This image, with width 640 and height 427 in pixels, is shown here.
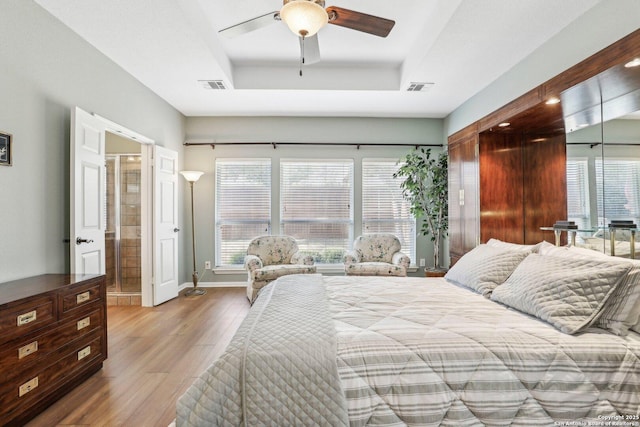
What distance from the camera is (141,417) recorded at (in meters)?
1.87

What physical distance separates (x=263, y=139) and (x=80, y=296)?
3451 mm

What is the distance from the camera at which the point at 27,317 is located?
6.00ft

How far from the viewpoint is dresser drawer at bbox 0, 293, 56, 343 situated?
1.70 meters

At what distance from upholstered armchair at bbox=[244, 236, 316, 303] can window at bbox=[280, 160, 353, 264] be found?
0.60 metres

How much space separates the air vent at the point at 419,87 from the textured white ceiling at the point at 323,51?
74 mm

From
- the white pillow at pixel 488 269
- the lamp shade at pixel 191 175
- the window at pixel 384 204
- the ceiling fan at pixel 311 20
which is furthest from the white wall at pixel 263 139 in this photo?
the white pillow at pixel 488 269

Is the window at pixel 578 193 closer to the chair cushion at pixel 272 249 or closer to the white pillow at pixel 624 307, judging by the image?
the white pillow at pixel 624 307

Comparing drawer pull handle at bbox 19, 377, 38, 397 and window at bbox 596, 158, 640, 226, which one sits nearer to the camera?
drawer pull handle at bbox 19, 377, 38, 397

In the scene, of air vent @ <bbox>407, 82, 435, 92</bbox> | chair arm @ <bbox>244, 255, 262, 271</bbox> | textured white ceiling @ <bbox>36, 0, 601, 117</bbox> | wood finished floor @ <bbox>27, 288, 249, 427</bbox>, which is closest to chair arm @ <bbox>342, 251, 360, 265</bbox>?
chair arm @ <bbox>244, 255, 262, 271</bbox>

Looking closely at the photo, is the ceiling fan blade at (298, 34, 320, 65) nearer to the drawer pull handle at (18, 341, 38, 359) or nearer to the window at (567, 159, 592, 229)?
the window at (567, 159, 592, 229)

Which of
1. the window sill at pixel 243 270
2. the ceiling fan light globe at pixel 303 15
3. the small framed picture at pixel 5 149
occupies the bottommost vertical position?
the window sill at pixel 243 270

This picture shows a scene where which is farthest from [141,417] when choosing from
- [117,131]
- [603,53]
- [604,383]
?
[603,53]

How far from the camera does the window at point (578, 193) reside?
2.59 m

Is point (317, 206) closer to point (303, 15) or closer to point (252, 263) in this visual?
point (252, 263)
